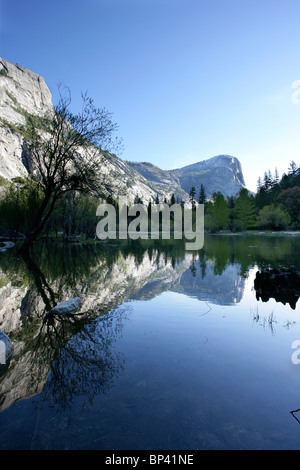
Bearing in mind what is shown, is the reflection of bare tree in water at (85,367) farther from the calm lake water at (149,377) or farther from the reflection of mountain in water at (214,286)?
the reflection of mountain in water at (214,286)

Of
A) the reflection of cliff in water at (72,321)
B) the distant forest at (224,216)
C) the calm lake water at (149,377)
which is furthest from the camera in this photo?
the distant forest at (224,216)

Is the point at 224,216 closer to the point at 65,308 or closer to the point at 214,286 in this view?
the point at 214,286

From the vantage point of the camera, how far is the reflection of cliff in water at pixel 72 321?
4.17 meters

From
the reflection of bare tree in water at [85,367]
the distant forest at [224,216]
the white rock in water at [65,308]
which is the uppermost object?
the distant forest at [224,216]

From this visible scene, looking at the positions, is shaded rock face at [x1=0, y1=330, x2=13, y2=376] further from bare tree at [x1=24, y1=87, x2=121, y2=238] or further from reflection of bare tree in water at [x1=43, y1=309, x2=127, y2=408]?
bare tree at [x1=24, y1=87, x2=121, y2=238]

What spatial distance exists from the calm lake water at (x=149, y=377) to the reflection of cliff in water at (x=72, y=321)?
0.10ft

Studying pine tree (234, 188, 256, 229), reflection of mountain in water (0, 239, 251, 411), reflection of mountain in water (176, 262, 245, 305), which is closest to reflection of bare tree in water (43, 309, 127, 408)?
reflection of mountain in water (0, 239, 251, 411)

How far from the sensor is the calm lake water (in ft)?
10.0

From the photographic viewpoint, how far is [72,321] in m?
7.05

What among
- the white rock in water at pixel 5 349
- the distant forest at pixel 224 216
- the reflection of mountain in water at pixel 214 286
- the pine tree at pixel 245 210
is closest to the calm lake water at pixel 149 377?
the white rock in water at pixel 5 349

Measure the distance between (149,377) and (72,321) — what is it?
11.3ft

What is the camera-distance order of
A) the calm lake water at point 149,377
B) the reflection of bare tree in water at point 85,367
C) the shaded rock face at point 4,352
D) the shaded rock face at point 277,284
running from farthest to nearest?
1. the shaded rock face at point 277,284
2. the shaded rock face at point 4,352
3. the reflection of bare tree in water at point 85,367
4. the calm lake water at point 149,377

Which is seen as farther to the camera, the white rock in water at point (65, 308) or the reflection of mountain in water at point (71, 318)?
the white rock in water at point (65, 308)
